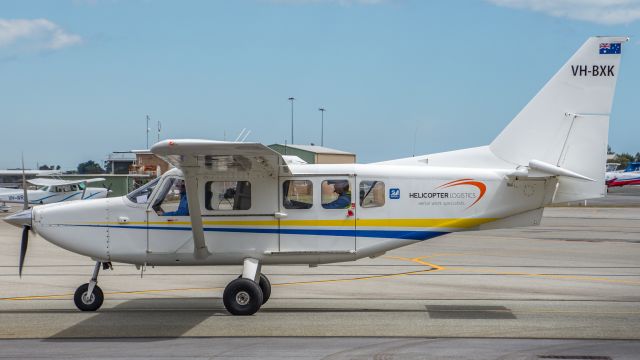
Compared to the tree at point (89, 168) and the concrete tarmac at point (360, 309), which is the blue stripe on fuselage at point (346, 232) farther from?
the tree at point (89, 168)

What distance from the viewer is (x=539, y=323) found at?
11.3 meters

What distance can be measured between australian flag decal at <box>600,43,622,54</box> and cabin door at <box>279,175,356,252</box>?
4.26 metres

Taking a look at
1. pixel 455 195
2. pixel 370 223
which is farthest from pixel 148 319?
pixel 455 195

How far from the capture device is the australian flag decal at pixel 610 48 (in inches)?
485

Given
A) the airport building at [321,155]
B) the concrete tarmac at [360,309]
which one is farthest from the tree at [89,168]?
the concrete tarmac at [360,309]

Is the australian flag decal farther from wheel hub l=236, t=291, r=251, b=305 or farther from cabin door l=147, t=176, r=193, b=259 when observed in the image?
cabin door l=147, t=176, r=193, b=259

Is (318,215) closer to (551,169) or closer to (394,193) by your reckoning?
(394,193)

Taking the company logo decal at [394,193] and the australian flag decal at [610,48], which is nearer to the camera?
the australian flag decal at [610,48]

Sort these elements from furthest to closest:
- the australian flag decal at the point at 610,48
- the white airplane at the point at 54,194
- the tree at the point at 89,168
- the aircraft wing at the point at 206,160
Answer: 1. the tree at the point at 89,168
2. the white airplane at the point at 54,194
3. the australian flag decal at the point at 610,48
4. the aircraft wing at the point at 206,160

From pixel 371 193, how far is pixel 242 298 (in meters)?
2.52

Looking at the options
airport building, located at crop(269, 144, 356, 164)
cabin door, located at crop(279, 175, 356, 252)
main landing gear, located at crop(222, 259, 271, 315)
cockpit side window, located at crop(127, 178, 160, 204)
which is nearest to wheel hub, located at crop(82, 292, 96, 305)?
cockpit side window, located at crop(127, 178, 160, 204)

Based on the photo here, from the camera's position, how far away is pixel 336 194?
12500 mm

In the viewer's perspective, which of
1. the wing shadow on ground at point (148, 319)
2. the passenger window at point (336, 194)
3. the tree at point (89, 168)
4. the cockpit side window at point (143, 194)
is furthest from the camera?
the tree at point (89, 168)

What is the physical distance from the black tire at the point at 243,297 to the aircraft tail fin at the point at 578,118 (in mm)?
4585
